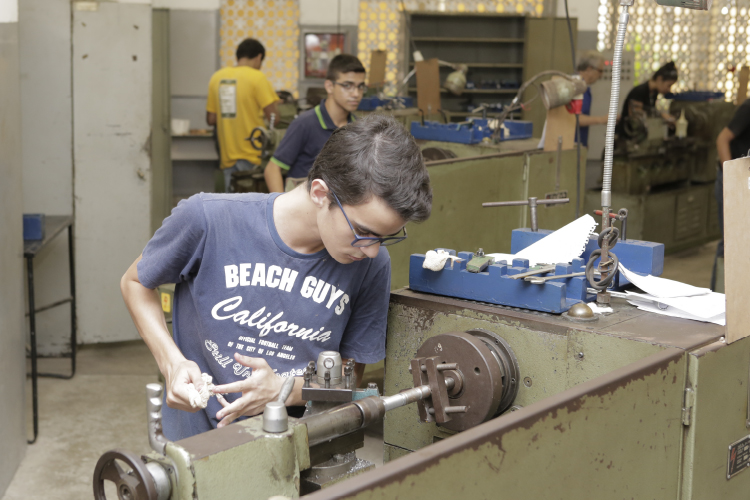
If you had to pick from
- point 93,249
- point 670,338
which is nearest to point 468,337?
point 670,338

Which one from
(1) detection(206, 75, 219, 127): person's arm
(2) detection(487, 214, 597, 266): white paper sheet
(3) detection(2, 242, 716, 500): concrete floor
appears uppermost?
(1) detection(206, 75, 219, 127): person's arm

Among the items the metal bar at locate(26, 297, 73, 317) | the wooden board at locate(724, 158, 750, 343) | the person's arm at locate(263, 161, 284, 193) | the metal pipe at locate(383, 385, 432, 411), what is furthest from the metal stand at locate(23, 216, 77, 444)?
the wooden board at locate(724, 158, 750, 343)

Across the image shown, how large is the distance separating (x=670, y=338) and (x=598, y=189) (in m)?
4.01

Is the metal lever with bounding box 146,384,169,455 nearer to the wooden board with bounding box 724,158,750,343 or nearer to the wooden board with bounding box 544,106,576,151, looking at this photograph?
the wooden board with bounding box 724,158,750,343

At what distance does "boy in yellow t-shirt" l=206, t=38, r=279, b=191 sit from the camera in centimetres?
424

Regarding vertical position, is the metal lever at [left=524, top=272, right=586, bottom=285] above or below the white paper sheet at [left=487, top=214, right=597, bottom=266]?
below

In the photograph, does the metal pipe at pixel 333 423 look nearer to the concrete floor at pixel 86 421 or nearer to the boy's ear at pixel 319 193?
the boy's ear at pixel 319 193

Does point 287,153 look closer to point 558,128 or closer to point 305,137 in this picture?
point 305,137

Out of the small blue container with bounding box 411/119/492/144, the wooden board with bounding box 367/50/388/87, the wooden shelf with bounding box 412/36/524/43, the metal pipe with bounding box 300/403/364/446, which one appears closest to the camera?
the metal pipe with bounding box 300/403/364/446

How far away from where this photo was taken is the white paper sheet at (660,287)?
1153 millimetres

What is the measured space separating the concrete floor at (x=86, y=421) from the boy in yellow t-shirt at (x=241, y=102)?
131 cm

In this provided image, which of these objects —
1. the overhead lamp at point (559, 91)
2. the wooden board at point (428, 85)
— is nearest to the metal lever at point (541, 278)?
the overhead lamp at point (559, 91)

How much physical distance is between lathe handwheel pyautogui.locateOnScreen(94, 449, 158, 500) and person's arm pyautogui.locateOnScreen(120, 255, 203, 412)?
0.24m

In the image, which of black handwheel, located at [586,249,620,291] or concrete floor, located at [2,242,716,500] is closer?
black handwheel, located at [586,249,620,291]
